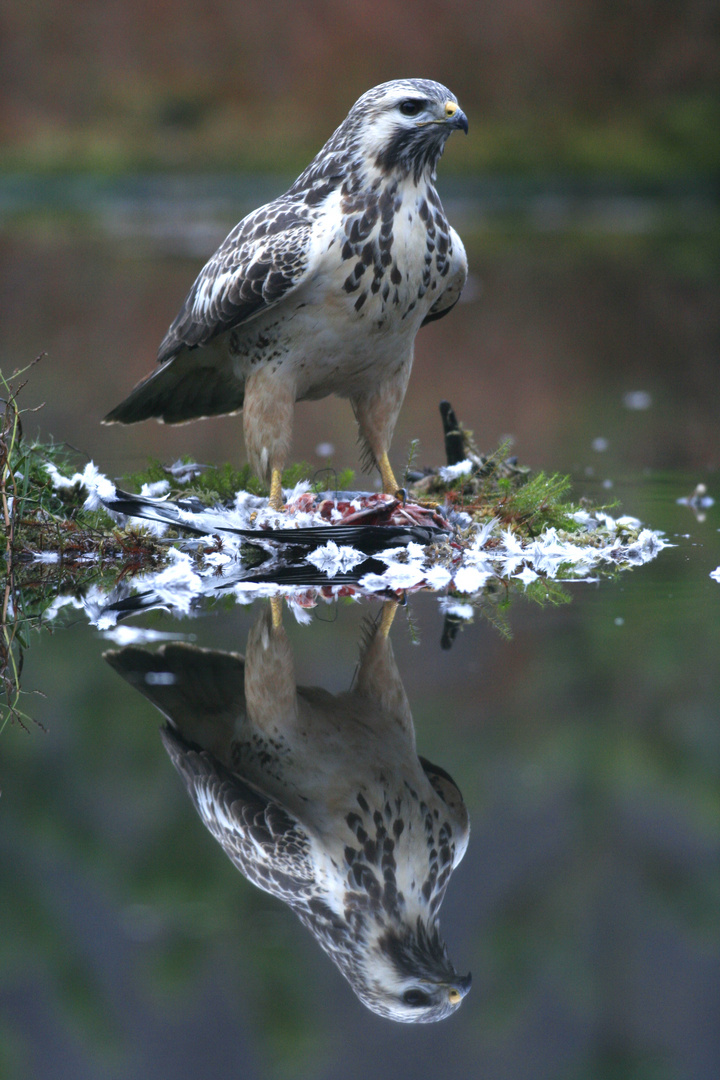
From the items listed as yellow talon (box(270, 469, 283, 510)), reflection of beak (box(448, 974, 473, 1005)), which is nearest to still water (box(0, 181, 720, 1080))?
reflection of beak (box(448, 974, 473, 1005))

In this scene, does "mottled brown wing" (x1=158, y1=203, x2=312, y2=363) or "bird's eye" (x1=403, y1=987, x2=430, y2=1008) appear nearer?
"bird's eye" (x1=403, y1=987, x2=430, y2=1008)

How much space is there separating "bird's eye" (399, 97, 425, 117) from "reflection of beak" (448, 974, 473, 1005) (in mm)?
3181

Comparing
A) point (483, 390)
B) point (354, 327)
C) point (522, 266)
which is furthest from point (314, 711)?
point (522, 266)

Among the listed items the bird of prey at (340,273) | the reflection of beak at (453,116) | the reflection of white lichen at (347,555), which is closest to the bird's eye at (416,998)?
the reflection of white lichen at (347,555)

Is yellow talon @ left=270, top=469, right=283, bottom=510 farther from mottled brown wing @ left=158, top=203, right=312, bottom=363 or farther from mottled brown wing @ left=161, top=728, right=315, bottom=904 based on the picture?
mottled brown wing @ left=161, top=728, right=315, bottom=904

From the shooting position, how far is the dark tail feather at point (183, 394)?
521cm

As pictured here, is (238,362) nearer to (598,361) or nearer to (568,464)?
(568,464)

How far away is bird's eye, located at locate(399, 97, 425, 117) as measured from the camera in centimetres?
452

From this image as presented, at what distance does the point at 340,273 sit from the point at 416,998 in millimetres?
2890

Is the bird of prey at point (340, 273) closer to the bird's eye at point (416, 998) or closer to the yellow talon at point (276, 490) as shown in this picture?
the yellow talon at point (276, 490)

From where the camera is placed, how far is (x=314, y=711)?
306cm

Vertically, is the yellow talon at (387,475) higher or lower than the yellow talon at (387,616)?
higher

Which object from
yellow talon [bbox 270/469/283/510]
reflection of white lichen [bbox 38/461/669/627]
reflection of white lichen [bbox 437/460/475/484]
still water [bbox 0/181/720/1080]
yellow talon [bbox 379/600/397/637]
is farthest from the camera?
reflection of white lichen [bbox 437/460/475/484]

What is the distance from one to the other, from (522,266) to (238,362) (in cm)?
1486
